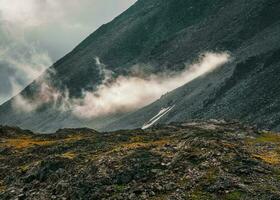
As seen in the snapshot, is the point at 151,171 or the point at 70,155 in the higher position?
the point at 70,155

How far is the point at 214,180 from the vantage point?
62.3m

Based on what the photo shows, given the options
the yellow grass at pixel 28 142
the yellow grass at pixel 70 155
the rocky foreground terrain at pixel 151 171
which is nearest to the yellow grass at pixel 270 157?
the rocky foreground terrain at pixel 151 171

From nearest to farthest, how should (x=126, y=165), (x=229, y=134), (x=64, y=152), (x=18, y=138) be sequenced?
(x=126, y=165)
(x=64, y=152)
(x=229, y=134)
(x=18, y=138)

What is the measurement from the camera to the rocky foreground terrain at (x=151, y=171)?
202 ft

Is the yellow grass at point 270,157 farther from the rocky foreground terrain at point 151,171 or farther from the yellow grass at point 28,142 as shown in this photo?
the yellow grass at point 28,142

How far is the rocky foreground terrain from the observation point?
202 feet

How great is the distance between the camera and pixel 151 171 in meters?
67.0

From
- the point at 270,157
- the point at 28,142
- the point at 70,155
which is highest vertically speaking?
the point at 28,142

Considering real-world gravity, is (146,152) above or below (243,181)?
above

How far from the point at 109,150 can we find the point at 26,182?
1272 centimetres

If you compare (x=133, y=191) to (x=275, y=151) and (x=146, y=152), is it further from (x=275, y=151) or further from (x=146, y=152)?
(x=275, y=151)

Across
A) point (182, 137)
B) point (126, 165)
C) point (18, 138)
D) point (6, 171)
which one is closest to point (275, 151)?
point (182, 137)

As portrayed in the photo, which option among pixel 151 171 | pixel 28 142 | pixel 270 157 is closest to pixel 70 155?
pixel 151 171

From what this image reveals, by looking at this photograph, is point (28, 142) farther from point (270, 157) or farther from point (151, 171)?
point (270, 157)
